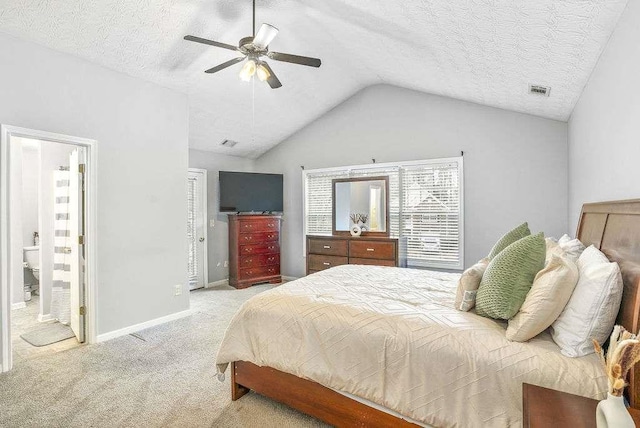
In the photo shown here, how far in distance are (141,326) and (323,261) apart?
102 inches

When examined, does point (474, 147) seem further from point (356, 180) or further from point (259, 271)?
point (259, 271)

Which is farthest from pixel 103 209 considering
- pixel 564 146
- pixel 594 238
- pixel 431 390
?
pixel 564 146

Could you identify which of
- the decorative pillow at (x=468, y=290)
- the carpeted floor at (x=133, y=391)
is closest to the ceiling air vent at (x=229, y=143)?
the carpeted floor at (x=133, y=391)

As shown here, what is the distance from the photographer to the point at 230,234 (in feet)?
19.4

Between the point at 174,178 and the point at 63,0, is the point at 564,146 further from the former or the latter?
the point at 63,0

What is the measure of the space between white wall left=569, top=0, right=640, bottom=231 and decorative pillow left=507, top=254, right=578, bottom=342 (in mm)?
580

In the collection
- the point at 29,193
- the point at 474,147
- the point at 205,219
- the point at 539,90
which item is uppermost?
the point at 539,90

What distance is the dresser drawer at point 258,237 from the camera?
5.67 meters

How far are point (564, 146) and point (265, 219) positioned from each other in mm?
4456

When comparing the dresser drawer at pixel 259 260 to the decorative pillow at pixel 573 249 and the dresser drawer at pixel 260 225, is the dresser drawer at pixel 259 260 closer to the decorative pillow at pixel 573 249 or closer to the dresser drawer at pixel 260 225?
the dresser drawer at pixel 260 225

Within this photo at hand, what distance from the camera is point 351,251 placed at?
4926mm

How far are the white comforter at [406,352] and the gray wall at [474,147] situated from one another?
2.44 meters

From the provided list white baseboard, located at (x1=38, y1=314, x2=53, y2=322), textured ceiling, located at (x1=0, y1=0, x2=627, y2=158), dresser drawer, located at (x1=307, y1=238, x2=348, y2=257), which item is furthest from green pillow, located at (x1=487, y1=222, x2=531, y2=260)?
white baseboard, located at (x1=38, y1=314, x2=53, y2=322)

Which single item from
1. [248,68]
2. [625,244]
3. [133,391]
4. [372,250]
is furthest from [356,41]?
[133,391]
